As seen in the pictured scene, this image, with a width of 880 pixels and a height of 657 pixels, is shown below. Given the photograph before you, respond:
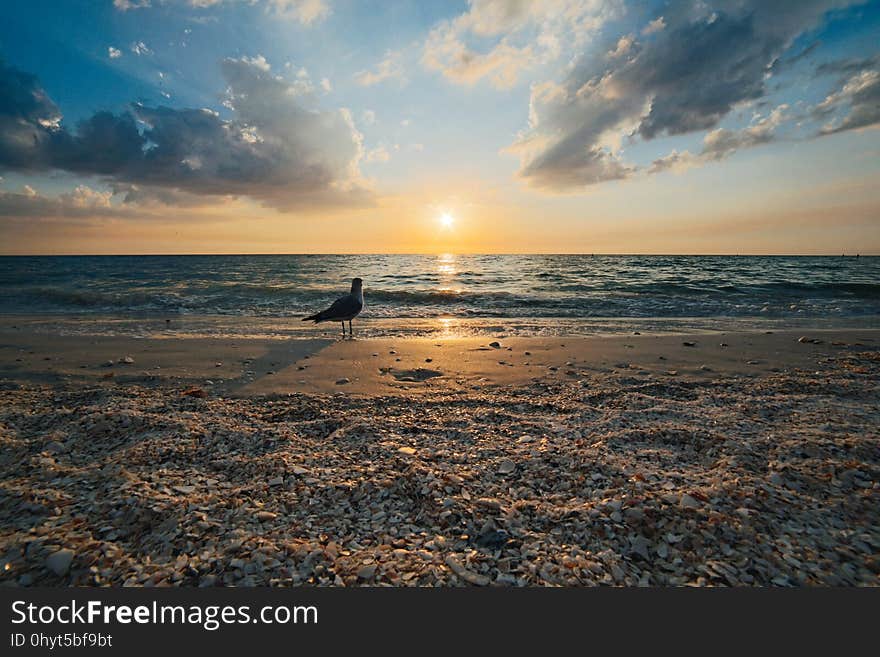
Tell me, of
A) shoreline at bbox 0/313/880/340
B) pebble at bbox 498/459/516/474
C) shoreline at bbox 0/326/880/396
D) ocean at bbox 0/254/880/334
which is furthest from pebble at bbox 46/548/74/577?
ocean at bbox 0/254/880/334

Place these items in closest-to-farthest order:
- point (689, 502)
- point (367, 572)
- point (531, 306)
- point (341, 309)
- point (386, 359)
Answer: point (367, 572), point (689, 502), point (386, 359), point (341, 309), point (531, 306)

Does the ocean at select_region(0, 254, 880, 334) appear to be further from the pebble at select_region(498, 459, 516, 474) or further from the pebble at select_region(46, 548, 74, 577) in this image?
the pebble at select_region(46, 548, 74, 577)

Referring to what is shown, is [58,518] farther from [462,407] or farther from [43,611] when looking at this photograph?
[462,407]

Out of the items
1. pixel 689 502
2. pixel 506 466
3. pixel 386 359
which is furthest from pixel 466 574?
pixel 386 359

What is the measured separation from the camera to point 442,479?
3236mm

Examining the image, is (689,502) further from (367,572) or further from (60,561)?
(60,561)

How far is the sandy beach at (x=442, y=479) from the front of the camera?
231 centimetres

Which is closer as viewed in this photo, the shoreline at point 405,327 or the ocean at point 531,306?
the shoreline at point 405,327

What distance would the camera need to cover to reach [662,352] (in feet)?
27.6

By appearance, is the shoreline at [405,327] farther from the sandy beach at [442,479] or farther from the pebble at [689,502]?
the pebble at [689,502]

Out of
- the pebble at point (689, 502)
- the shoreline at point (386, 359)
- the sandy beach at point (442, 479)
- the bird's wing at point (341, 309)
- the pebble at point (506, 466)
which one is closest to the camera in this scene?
the sandy beach at point (442, 479)

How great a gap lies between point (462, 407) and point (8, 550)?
13.7ft

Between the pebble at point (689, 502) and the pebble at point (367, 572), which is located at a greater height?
the pebble at point (689, 502)

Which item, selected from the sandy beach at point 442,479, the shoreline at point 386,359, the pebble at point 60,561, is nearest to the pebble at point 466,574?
the sandy beach at point 442,479
